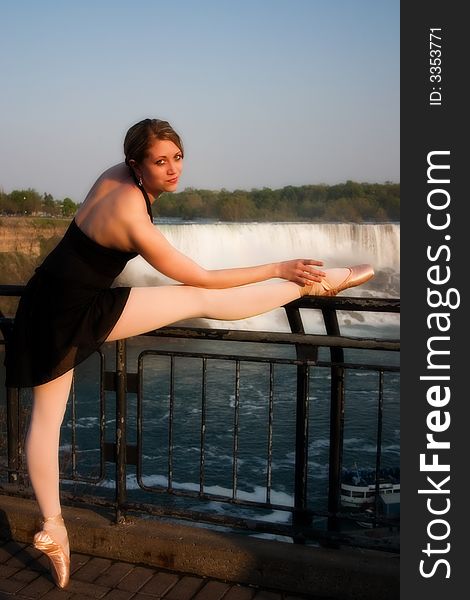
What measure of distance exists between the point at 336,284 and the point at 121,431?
1.21m

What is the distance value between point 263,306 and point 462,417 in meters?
0.84

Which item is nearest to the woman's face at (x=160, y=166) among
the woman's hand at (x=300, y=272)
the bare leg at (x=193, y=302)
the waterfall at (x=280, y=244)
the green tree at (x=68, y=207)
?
the bare leg at (x=193, y=302)

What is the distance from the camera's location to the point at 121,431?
330 centimetres

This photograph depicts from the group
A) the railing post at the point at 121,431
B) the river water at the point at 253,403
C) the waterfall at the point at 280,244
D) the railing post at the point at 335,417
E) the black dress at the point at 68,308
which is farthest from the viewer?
the waterfall at the point at 280,244

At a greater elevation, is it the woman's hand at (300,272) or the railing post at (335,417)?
the woman's hand at (300,272)

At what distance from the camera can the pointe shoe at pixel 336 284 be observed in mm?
2852

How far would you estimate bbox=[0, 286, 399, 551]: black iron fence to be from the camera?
300 centimetres

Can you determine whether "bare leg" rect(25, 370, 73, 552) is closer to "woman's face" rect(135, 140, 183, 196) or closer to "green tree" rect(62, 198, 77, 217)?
"woman's face" rect(135, 140, 183, 196)

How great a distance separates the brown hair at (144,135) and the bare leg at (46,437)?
912 mm

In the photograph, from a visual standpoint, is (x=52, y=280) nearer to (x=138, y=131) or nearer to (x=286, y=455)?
(x=138, y=131)

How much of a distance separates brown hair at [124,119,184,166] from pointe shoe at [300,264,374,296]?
0.78m

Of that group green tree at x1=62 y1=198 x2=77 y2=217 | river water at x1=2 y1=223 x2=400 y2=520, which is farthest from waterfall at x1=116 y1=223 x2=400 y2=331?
green tree at x1=62 y1=198 x2=77 y2=217

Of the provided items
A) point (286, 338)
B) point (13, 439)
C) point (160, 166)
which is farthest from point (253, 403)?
point (160, 166)

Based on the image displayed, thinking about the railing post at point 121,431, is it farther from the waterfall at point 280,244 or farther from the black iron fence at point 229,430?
the waterfall at point 280,244
